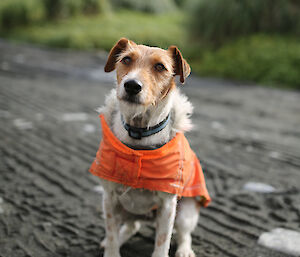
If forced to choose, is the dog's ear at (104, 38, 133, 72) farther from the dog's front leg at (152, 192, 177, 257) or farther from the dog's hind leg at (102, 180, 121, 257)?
the dog's front leg at (152, 192, 177, 257)

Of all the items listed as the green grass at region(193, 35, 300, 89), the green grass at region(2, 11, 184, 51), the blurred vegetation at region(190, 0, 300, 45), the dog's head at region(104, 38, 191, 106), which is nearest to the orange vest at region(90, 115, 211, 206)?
the dog's head at region(104, 38, 191, 106)

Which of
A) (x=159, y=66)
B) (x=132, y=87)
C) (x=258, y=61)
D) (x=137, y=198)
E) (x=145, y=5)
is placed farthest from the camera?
(x=145, y=5)

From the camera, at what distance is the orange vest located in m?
2.08

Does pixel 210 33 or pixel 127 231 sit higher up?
pixel 210 33

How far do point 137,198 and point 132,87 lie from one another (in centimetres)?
75

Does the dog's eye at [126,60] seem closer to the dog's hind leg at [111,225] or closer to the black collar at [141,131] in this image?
the black collar at [141,131]

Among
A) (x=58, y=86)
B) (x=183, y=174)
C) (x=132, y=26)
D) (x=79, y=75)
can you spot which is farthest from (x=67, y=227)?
(x=132, y=26)

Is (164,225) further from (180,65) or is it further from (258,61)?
(258,61)

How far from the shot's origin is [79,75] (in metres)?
9.17

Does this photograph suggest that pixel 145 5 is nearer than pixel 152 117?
No

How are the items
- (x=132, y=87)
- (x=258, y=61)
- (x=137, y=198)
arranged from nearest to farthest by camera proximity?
1. (x=132, y=87)
2. (x=137, y=198)
3. (x=258, y=61)

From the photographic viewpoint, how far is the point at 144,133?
2.16m

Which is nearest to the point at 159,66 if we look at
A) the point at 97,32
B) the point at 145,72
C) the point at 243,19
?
the point at 145,72

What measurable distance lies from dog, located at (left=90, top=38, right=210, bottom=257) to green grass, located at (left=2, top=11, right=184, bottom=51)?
9.01m
